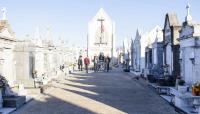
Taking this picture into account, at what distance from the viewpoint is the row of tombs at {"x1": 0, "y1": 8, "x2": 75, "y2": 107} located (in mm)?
14828

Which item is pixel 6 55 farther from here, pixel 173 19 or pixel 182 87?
pixel 173 19

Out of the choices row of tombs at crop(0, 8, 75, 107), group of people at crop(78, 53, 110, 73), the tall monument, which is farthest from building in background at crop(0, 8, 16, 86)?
the tall monument

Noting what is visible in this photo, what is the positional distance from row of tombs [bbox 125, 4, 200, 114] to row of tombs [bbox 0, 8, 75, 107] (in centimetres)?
600

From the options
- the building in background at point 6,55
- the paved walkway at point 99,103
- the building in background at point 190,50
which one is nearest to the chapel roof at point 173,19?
the building in background at point 190,50

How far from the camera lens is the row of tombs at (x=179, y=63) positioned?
13.9 m

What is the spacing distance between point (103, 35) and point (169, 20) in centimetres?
4127

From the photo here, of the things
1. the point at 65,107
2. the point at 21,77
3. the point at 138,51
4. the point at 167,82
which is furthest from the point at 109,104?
the point at 138,51

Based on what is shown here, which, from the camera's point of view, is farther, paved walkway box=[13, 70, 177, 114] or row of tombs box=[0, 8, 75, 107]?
row of tombs box=[0, 8, 75, 107]

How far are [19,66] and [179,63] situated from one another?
876 centimetres

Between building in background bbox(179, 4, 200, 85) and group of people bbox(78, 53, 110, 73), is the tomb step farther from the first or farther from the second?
group of people bbox(78, 53, 110, 73)

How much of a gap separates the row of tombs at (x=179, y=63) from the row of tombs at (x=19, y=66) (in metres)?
6.00

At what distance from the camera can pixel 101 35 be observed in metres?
64.4

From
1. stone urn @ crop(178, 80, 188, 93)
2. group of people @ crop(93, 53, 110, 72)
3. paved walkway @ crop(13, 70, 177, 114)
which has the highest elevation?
group of people @ crop(93, 53, 110, 72)

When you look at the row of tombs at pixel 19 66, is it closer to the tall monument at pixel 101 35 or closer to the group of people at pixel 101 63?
the group of people at pixel 101 63
